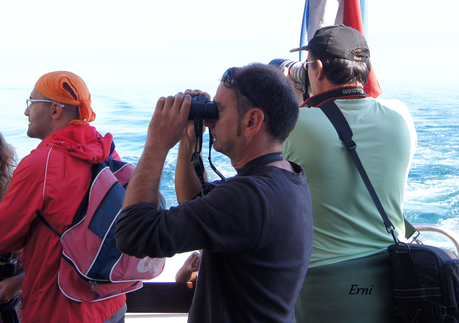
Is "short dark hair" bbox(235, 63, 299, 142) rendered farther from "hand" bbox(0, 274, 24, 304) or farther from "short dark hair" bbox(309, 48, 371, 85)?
"hand" bbox(0, 274, 24, 304)

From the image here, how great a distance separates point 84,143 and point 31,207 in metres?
0.31

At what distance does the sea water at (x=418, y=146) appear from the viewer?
17.7ft

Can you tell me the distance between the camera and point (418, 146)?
7586 mm

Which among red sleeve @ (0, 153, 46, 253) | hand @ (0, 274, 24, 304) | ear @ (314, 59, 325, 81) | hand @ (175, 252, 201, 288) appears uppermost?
ear @ (314, 59, 325, 81)

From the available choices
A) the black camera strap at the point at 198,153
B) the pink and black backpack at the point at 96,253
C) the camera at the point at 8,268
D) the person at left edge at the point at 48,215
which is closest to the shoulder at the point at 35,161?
the person at left edge at the point at 48,215

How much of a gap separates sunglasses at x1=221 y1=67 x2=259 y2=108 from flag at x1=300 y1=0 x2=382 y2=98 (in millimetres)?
1152

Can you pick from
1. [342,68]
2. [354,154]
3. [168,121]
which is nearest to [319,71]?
[342,68]

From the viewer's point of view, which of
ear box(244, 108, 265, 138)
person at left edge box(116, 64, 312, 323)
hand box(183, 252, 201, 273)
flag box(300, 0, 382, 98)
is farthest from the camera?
flag box(300, 0, 382, 98)

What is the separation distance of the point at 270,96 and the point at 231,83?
0.33 feet

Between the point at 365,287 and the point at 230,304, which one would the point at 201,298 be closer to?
the point at 230,304

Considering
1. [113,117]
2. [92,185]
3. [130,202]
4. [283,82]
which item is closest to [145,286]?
[92,185]

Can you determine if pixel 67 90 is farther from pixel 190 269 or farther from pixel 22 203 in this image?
pixel 190 269

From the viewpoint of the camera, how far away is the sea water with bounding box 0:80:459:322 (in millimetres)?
5387

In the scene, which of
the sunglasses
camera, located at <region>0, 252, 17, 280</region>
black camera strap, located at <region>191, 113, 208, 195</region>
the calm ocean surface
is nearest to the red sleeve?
camera, located at <region>0, 252, 17, 280</region>
